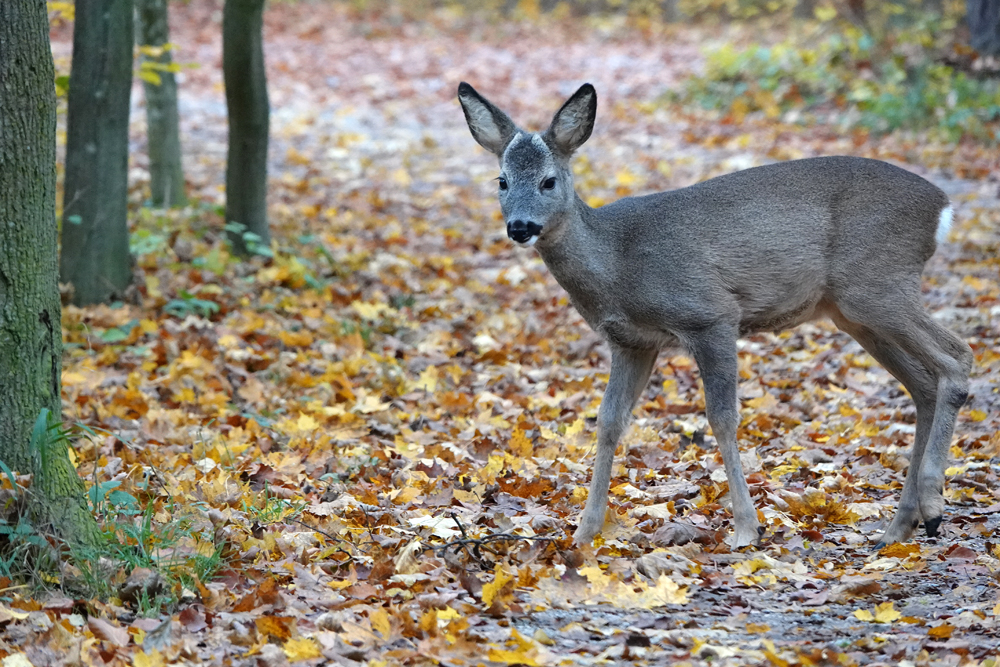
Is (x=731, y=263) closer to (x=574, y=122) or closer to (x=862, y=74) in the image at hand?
(x=574, y=122)

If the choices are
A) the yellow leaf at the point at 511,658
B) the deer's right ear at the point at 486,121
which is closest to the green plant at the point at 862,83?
the deer's right ear at the point at 486,121

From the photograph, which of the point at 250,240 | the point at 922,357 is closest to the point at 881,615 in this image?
the point at 922,357

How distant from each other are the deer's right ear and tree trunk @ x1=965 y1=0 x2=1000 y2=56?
36.5ft

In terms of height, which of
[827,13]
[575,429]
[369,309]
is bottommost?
[575,429]

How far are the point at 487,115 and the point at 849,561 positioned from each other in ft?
8.97

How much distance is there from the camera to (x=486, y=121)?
538 centimetres

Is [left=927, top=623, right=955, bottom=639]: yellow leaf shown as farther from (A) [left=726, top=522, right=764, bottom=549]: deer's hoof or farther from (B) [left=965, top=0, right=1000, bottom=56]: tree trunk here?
(B) [left=965, top=0, right=1000, bottom=56]: tree trunk

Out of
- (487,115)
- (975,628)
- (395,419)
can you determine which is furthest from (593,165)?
(975,628)

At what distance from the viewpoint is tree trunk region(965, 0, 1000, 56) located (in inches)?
551

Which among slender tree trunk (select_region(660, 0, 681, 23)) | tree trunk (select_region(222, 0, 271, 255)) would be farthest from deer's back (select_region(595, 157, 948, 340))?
slender tree trunk (select_region(660, 0, 681, 23))

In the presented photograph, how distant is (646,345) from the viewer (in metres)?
5.25

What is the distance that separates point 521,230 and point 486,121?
31.7 inches

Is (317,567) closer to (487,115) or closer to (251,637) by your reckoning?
(251,637)

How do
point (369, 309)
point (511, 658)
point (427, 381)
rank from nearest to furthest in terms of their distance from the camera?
point (511, 658) → point (427, 381) → point (369, 309)
